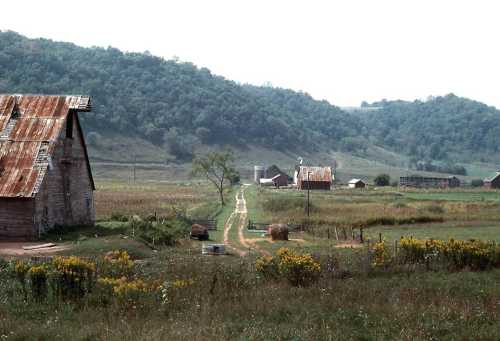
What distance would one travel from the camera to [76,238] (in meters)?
32.1

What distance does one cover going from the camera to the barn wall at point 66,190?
32.4 metres

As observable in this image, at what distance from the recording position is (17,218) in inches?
1219

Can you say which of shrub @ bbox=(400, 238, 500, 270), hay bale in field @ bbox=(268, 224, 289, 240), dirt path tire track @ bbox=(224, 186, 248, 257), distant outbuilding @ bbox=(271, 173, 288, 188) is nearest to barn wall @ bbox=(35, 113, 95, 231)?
dirt path tire track @ bbox=(224, 186, 248, 257)

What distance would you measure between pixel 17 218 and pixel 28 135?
508cm

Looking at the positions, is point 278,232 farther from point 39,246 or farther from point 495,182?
point 495,182

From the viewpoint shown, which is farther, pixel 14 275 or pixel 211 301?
pixel 14 275

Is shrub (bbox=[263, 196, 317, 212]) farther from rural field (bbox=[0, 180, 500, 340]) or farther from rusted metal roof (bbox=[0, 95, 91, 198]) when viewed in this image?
rural field (bbox=[0, 180, 500, 340])

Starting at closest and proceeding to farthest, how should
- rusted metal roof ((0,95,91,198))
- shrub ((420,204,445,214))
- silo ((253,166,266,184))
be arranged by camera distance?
rusted metal roof ((0,95,91,198))
shrub ((420,204,445,214))
silo ((253,166,266,184))

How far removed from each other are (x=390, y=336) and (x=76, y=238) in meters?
23.7

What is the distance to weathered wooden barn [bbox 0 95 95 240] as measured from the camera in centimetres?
3097

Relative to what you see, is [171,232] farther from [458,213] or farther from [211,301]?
[458,213]

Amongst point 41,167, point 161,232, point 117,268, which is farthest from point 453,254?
point 41,167

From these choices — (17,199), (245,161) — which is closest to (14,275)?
(17,199)

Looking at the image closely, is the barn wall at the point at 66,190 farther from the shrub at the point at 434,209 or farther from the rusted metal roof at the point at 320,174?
the rusted metal roof at the point at 320,174
